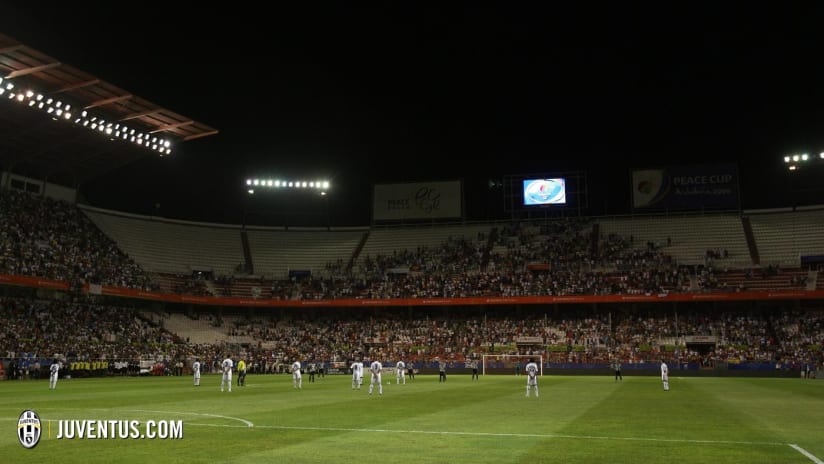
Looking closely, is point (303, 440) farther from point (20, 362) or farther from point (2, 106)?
point (2, 106)

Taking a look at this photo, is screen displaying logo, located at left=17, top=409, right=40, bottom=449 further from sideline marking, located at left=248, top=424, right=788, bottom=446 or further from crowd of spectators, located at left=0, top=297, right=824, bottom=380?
crowd of spectators, located at left=0, top=297, right=824, bottom=380

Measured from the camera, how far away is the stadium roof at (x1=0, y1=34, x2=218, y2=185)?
143 feet

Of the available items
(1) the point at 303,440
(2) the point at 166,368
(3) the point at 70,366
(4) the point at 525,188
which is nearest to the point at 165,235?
(2) the point at 166,368

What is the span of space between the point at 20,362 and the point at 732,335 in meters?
60.6

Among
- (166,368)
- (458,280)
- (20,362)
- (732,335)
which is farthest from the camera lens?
(458,280)

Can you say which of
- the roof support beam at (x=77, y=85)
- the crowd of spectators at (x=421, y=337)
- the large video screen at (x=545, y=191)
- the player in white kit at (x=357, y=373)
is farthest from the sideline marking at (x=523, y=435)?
the large video screen at (x=545, y=191)

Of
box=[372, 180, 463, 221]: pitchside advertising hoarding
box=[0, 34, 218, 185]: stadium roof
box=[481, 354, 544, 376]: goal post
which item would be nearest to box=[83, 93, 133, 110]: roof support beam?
box=[0, 34, 218, 185]: stadium roof

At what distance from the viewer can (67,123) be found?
55.5m

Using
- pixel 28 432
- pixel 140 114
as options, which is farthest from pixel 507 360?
pixel 28 432

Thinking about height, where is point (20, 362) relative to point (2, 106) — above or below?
below

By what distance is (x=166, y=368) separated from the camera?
58.5 m

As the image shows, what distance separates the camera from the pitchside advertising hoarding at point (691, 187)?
75.9 meters

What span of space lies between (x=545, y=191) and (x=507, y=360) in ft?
78.9

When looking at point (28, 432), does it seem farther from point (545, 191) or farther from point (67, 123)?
point (545, 191)
